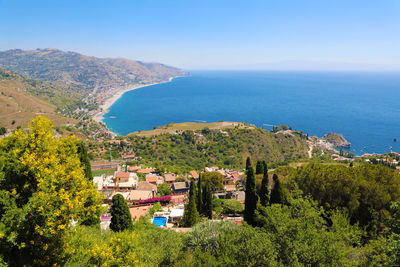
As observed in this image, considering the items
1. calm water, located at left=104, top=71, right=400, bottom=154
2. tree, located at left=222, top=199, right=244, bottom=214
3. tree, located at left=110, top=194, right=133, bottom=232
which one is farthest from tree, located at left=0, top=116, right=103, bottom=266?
calm water, located at left=104, top=71, right=400, bottom=154

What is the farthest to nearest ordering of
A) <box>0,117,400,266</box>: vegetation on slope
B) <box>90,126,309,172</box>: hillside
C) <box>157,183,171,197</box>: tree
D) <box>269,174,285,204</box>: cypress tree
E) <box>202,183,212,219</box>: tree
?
<box>90,126,309,172</box>: hillside < <box>157,183,171,197</box>: tree < <box>202,183,212,219</box>: tree < <box>269,174,285,204</box>: cypress tree < <box>0,117,400,266</box>: vegetation on slope

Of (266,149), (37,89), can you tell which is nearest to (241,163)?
(266,149)

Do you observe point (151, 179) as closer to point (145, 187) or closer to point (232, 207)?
point (145, 187)

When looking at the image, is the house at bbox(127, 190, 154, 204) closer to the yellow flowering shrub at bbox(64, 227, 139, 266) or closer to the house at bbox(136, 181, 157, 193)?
the house at bbox(136, 181, 157, 193)

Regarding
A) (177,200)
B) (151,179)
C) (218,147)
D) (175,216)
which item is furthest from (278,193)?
(218,147)

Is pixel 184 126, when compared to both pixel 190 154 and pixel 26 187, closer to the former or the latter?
pixel 190 154

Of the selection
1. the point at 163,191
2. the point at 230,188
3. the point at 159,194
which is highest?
the point at 163,191
